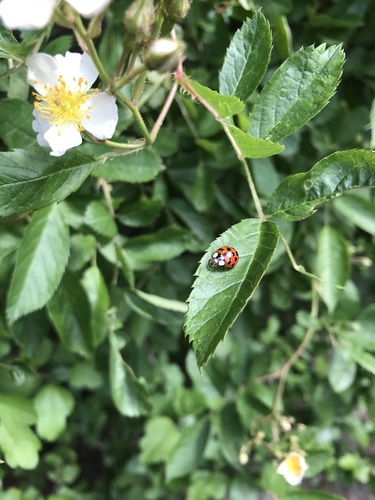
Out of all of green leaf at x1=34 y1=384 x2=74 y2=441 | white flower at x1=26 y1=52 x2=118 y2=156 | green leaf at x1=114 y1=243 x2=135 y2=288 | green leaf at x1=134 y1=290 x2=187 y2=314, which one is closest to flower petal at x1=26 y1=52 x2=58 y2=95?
white flower at x1=26 y1=52 x2=118 y2=156

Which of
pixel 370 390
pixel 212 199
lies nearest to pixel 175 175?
pixel 212 199

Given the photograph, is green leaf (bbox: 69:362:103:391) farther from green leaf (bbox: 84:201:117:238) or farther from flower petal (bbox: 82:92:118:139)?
flower petal (bbox: 82:92:118:139)

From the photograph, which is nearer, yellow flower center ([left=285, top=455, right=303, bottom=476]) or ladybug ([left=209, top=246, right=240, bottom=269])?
ladybug ([left=209, top=246, right=240, bottom=269])

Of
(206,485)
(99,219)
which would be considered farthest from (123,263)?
(206,485)

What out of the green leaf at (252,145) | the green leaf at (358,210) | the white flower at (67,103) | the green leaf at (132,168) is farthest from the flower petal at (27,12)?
the green leaf at (358,210)

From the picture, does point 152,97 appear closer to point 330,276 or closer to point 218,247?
point 218,247

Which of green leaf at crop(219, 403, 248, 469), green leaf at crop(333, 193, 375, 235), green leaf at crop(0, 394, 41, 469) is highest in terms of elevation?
green leaf at crop(333, 193, 375, 235)

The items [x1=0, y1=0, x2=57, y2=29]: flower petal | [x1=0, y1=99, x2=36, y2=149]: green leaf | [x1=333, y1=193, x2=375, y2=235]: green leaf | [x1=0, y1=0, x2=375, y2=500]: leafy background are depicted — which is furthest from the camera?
[x1=333, y1=193, x2=375, y2=235]: green leaf
